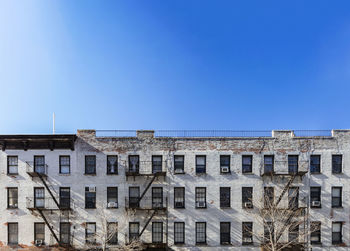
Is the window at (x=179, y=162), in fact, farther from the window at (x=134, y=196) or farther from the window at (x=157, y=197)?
the window at (x=134, y=196)

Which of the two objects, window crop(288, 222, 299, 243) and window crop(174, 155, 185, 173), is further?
window crop(174, 155, 185, 173)

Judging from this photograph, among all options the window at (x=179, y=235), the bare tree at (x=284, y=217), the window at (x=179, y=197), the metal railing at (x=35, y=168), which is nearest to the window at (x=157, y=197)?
the window at (x=179, y=197)

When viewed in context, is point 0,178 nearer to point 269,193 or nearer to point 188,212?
point 188,212

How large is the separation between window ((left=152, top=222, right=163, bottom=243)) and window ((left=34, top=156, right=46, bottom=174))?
10561 mm

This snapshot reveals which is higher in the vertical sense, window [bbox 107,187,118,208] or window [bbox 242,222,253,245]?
window [bbox 107,187,118,208]

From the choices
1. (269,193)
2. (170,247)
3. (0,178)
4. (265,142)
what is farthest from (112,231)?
(265,142)

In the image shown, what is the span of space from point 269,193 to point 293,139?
5.18 meters

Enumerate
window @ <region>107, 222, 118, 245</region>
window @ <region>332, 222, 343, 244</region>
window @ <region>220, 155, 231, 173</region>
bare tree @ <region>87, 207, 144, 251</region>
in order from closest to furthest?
bare tree @ <region>87, 207, 144, 251</region>
window @ <region>107, 222, 118, 245</region>
window @ <region>332, 222, 343, 244</region>
window @ <region>220, 155, 231, 173</region>

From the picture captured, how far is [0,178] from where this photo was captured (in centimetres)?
2245

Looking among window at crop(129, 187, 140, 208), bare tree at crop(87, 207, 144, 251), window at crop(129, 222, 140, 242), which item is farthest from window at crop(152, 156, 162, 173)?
window at crop(129, 222, 140, 242)

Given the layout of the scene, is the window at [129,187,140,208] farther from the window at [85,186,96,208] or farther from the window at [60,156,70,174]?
the window at [60,156,70,174]

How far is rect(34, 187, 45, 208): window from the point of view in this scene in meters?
22.3

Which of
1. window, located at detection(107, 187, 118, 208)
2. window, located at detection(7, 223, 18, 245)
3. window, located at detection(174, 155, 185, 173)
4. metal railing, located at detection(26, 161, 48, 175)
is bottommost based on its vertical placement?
window, located at detection(7, 223, 18, 245)

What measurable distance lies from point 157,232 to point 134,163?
20.2 feet
